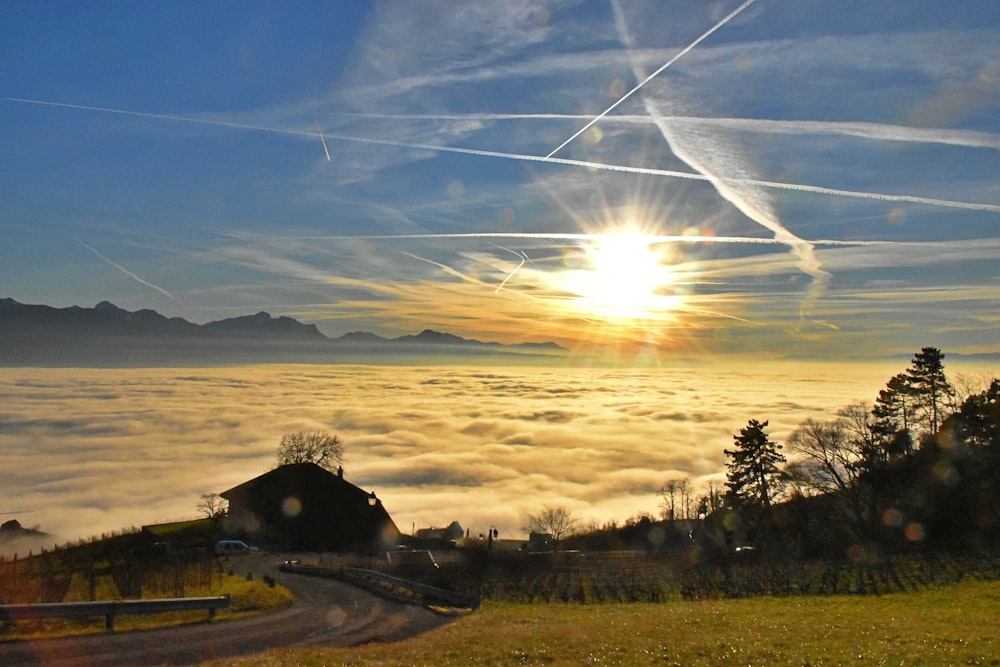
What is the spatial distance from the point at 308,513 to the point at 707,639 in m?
63.7

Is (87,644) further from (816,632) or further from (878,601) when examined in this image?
(878,601)

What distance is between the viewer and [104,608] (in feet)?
59.4

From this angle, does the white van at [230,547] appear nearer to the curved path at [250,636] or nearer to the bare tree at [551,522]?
the curved path at [250,636]

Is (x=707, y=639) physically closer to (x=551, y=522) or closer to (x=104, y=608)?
(x=104, y=608)

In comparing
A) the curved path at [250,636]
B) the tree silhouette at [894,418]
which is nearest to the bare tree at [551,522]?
the tree silhouette at [894,418]

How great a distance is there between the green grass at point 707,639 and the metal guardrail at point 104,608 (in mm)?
5421

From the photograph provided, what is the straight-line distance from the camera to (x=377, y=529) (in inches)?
3162

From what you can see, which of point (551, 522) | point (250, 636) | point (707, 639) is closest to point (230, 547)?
point (250, 636)

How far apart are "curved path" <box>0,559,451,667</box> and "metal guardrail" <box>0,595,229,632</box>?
2.36ft

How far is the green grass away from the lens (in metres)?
14.3

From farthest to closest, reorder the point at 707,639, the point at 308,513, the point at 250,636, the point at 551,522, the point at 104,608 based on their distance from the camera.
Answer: the point at 551,522 < the point at 308,513 < the point at 250,636 < the point at 104,608 < the point at 707,639

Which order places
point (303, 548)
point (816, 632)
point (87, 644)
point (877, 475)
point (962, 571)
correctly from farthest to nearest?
point (303, 548), point (877, 475), point (962, 571), point (816, 632), point (87, 644)

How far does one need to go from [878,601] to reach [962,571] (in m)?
12.6

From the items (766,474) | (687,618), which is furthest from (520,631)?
(766,474)
